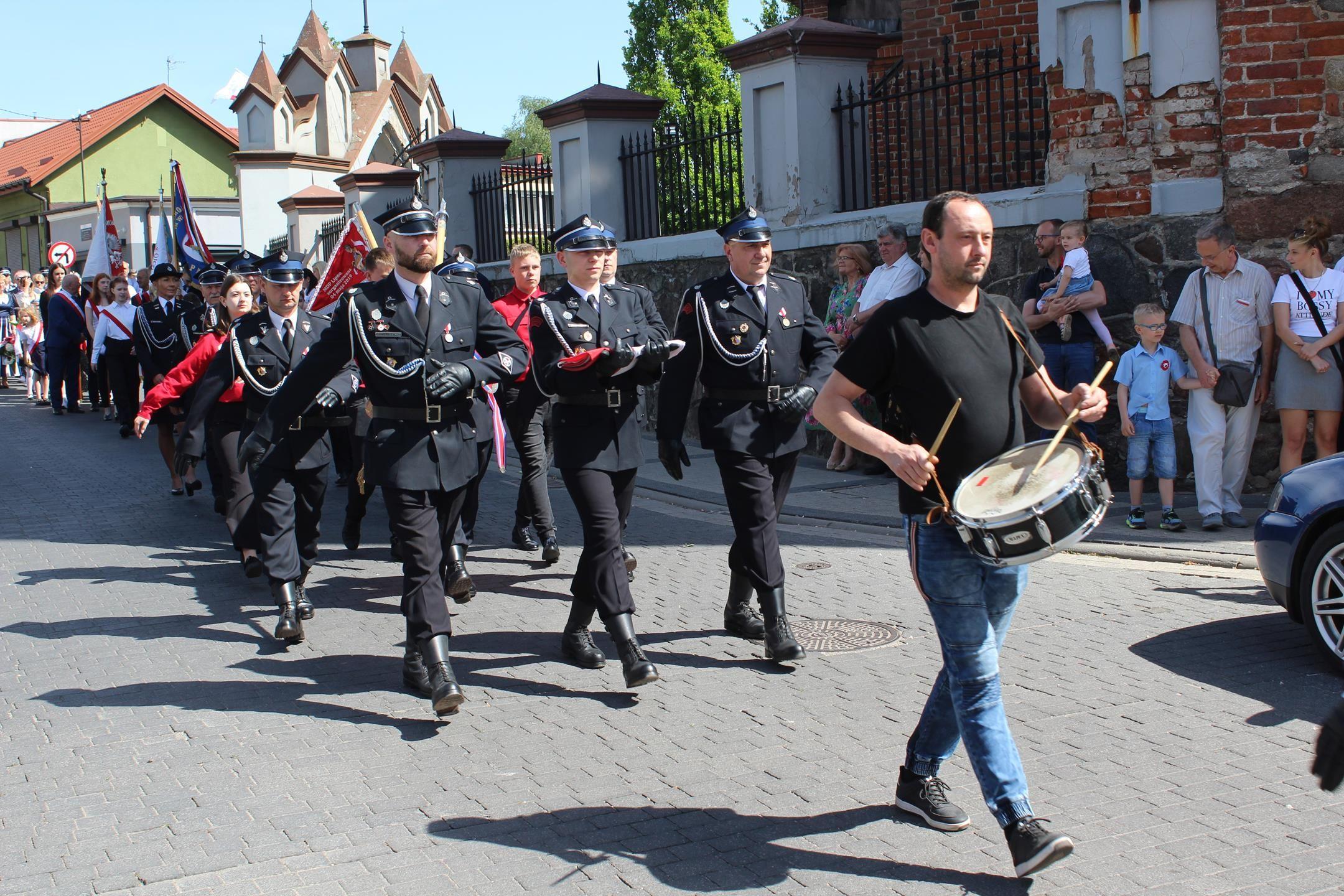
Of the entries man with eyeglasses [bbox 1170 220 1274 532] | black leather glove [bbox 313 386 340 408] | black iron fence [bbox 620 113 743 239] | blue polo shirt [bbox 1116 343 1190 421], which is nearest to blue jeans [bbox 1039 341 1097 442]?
blue polo shirt [bbox 1116 343 1190 421]

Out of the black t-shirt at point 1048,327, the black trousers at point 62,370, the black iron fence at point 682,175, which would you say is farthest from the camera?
the black trousers at point 62,370

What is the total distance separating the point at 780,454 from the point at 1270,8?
19.6 feet

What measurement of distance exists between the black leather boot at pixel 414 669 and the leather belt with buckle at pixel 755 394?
71.1 inches

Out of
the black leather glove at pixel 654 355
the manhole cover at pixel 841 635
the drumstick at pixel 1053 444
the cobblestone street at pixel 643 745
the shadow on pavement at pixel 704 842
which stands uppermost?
the black leather glove at pixel 654 355

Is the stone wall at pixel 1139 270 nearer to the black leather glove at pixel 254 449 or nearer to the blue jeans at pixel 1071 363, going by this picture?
the blue jeans at pixel 1071 363

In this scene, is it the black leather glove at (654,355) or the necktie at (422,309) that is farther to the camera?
the black leather glove at (654,355)

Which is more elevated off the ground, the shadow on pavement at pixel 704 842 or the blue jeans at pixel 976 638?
the blue jeans at pixel 976 638

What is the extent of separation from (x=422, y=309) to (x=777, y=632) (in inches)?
83.6

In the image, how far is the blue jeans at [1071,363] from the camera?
33.8 feet

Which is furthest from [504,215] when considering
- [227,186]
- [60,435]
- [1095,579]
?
[227,186]

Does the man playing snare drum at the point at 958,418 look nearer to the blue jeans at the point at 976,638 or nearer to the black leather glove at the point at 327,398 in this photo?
the blue jeans at the point at 976,638

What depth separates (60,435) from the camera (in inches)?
722

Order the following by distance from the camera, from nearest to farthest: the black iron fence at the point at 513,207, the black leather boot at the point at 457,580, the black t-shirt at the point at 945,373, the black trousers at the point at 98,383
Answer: the black t-shirt at the point at 945,373 < the black leather boot at the point at 457,580 < the black iron fence at the point at 513,207 < the black trousers at the point at 98,383

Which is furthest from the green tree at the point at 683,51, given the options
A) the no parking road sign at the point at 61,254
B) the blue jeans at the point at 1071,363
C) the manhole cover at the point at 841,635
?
the manhole cover at the point at 841,635
